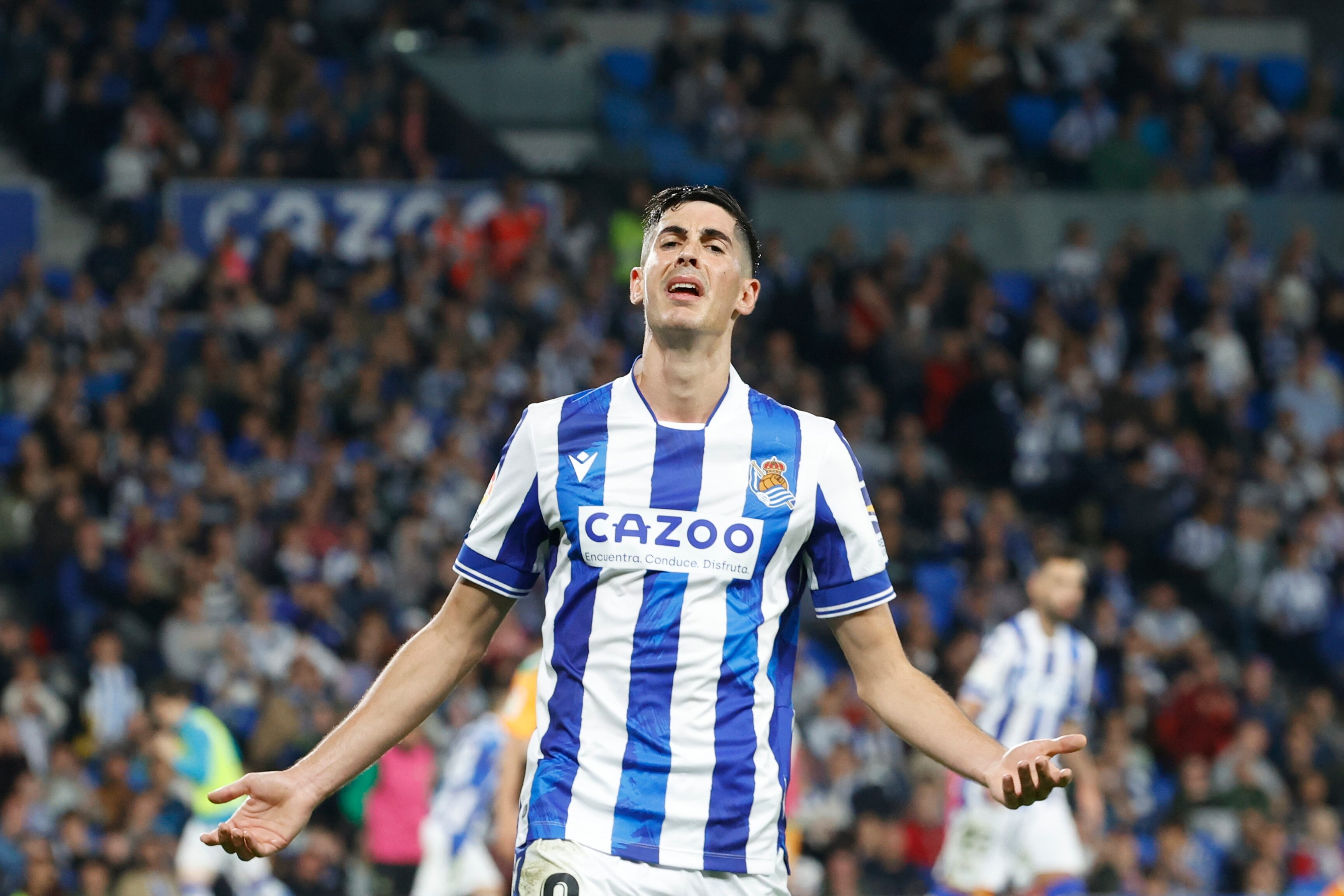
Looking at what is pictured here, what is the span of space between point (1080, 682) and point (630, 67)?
10221mm

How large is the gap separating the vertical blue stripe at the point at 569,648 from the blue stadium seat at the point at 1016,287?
13315 millimetres

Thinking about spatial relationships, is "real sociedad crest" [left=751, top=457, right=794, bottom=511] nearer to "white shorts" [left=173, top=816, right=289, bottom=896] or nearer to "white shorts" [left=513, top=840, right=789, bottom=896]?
"white shorts" [left=513, top=840, right=789, bottom=896]

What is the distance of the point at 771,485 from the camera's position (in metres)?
4.09

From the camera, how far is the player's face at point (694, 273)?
160 inches

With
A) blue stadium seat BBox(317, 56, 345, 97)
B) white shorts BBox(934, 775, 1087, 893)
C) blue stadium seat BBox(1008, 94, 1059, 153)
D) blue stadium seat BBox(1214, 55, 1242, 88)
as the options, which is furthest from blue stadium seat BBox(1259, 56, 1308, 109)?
white shorts BBox(934, 775, 1087, 893)

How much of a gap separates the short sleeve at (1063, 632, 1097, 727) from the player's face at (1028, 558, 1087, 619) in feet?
0.77

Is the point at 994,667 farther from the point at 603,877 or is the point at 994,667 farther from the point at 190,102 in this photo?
the point at 190,102

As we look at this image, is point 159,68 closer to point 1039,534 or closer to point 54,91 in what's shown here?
point 54,91

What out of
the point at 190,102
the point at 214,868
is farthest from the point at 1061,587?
the point at 190,102

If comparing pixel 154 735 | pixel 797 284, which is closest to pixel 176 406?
pixel 154 735

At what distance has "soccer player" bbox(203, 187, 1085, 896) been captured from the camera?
154 inches

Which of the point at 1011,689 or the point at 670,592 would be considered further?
the point at 1011,689

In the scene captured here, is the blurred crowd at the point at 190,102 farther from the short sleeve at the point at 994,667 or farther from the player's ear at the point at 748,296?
the player's ear at the point at 748,296

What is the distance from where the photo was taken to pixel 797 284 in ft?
53.1
